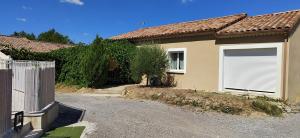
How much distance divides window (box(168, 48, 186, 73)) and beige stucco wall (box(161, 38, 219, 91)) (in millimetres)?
258

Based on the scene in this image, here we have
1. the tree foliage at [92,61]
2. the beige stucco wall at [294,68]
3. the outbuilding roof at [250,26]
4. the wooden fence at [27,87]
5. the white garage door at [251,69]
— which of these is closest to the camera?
the wooden fence at [27,87]

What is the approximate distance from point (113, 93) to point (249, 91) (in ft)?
25.4

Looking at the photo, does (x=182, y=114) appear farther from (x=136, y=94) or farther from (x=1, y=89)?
(x=1, y=89)

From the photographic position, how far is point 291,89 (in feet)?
53.0

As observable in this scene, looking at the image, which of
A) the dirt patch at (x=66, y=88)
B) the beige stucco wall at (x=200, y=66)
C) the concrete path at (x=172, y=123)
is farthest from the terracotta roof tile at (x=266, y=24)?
the dirt patch at (x=66, y=88)

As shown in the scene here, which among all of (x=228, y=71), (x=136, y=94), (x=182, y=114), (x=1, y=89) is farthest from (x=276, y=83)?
(x=1, y=89)

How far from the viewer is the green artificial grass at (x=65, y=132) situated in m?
9.27

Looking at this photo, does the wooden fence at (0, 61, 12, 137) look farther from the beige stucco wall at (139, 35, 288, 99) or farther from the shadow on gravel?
the beige stucco wall at (139, 35, 288, 99)

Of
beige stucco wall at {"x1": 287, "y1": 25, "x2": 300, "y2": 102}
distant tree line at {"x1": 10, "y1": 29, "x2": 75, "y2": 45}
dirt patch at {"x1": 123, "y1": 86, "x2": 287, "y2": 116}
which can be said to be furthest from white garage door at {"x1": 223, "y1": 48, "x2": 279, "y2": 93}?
distant tree line at {"x1": 10, "y1": 29, "x2": 75, "y2": 45}

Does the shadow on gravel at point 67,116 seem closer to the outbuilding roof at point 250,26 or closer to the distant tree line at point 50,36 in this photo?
the outbuilding roof at point 250,26

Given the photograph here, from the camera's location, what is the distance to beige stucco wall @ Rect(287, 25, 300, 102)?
1596 cm

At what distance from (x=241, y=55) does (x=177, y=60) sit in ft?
16.5

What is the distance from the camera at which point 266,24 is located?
683 inches

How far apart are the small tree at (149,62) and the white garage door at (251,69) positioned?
3.73 m
